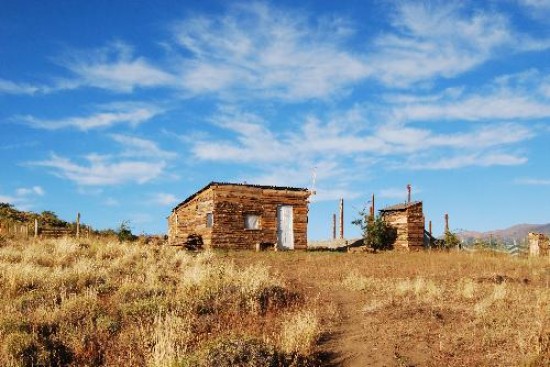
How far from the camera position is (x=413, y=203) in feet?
133

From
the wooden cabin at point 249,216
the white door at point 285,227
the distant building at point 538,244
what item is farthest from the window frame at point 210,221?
the distant building at point 538,244

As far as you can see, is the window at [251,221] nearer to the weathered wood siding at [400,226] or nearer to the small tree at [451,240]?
the weathered wood siding at [400,226]

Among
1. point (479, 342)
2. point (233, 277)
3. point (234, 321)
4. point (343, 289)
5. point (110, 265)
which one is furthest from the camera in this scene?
point (110, 265)

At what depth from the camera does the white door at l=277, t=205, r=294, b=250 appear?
121ft

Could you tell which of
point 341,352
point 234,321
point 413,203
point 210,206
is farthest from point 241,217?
point 341,352

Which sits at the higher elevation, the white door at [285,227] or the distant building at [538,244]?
the white door at [285,227]

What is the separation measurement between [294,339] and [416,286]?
25.6ft

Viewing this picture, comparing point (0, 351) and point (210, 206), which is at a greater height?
point (210, 206)

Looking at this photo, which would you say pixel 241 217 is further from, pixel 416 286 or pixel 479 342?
pixel 479 342

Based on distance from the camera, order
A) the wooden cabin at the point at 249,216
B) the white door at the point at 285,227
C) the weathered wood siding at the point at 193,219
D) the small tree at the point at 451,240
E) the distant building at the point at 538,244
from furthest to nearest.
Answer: the small tree at the point at 451,240 < the white door at the point at 285,227 < the weathered wood siding at the point at 193,219 < the distant building at the point at 538,244 < the wooden cabin at the point at 249,216

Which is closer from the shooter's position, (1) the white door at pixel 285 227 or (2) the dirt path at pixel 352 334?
(2) the dirt path at pixel 352 334

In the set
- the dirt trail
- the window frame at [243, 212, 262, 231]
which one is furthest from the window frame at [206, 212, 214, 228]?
the dirt trail

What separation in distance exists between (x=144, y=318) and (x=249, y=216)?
24.6m

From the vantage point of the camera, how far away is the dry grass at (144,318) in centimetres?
911
